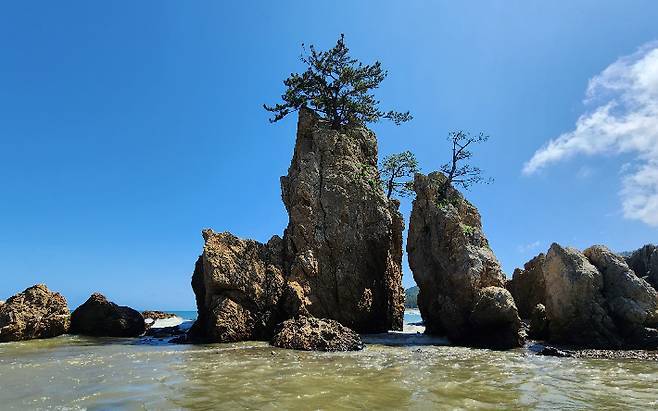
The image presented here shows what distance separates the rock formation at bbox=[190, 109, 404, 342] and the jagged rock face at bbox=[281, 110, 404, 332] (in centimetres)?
6

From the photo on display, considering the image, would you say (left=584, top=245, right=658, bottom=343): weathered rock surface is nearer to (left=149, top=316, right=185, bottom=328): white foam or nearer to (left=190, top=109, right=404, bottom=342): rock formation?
(left=190, top=109, right=404, bottom=342): rock formation

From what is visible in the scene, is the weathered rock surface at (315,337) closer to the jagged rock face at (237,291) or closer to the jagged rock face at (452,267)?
the jagged rock face at (237,291)

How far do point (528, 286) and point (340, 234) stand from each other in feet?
48.0

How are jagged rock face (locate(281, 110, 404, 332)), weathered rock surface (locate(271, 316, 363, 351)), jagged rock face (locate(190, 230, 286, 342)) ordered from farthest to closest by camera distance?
jagged rock face (locate(281, 110, 404, 332)) < jagged rock face (locate(190, 230, 286, 342)) < weathered rock surface (locate(271, 316, 363, 351))

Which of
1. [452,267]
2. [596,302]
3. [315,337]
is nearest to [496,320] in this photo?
[452,267]

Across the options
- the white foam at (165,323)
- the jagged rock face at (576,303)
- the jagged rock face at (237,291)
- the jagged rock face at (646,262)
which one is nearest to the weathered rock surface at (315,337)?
the jagged rock face at (237,291)

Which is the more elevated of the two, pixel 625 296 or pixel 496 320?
pixel 625 296

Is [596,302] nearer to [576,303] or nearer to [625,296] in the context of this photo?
[576,303]

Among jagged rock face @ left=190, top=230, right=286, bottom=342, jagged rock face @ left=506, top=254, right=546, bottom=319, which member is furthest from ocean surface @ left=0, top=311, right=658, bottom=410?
jagged rock face @ left=506, top=254, right=546, bottom=319

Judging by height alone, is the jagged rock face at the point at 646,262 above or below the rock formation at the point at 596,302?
above

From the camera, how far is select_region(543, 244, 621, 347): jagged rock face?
A: 20469 mm

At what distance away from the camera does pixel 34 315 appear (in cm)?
2391

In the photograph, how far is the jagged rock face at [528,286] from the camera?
100 feet

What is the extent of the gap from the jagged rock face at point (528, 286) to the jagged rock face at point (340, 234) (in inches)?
Answer: 343
